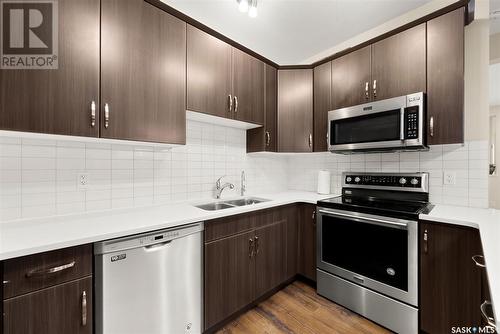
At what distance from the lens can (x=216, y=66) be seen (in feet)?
6.25

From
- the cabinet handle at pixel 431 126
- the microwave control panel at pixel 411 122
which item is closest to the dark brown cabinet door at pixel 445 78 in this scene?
the cabinet handle at pixel 431 126

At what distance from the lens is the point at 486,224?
1275 millimetres

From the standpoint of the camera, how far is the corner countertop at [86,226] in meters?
0.96

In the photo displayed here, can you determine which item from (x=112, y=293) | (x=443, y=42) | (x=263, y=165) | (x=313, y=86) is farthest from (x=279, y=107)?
(x=112, y=293)

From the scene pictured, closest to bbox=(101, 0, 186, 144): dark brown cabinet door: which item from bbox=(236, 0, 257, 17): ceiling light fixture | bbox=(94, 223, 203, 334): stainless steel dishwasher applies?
bbox=(236, 0, 257, 17): ceiling light fixture

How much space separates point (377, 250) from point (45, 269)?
2058mm

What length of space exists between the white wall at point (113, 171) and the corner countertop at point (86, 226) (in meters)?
0.09

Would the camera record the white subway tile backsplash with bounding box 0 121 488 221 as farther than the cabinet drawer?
Yes

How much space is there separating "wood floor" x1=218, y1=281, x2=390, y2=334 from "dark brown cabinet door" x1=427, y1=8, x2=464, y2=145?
1.55 metres

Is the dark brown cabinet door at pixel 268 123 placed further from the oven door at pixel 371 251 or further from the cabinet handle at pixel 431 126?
the cabinet handle at pixel 431 126

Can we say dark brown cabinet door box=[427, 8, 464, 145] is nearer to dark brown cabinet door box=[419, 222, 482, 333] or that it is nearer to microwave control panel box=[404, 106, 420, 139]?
microwave control panel box=[404, 106, 420, 139]

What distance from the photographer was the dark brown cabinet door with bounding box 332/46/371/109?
6.77 ft

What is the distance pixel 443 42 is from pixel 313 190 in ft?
6.01

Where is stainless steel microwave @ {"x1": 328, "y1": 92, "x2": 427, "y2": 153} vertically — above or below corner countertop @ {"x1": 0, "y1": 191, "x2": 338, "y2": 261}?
above
